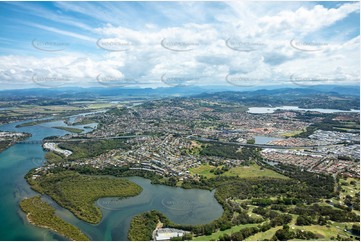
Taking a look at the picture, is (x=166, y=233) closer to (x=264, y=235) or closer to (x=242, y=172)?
(x=264, y=235)

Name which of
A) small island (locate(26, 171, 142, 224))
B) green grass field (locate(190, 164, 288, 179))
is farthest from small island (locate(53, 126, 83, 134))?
green grass field (locate(190, 164, 288, 179))

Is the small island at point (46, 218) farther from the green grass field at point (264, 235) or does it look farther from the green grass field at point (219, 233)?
the green grass field at point (264, 235)

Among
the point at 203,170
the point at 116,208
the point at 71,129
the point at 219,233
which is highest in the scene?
the point at 203,170

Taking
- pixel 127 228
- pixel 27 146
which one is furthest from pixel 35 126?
pixel 127 228

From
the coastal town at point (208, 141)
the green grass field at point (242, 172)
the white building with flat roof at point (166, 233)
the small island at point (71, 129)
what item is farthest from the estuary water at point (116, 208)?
the small island at point (71, 129)

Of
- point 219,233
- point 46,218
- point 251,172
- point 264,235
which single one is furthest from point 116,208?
point 251,172

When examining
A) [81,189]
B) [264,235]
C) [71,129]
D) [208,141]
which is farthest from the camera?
[71,129]
